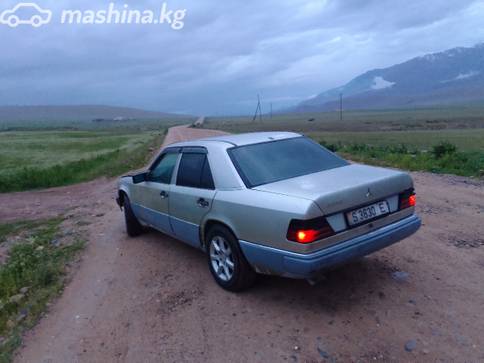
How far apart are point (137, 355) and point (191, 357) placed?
1.57 feet

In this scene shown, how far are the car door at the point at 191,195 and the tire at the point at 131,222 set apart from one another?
1.66 metres

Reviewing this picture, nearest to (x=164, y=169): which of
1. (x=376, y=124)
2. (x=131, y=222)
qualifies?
(x=131, y=222)

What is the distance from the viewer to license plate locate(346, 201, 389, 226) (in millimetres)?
4008

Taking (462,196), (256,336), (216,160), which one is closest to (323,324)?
(256,336)

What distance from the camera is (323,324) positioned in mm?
3914

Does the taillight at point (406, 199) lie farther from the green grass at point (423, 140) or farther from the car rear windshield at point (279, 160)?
the green grass at point (423, 140)

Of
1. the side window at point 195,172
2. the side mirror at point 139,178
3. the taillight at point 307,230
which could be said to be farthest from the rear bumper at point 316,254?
the side mirror at point 139,178

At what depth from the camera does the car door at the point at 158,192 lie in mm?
5723

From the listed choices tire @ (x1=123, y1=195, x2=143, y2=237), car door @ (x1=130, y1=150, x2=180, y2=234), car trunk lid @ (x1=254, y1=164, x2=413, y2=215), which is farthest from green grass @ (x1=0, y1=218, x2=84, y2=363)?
car trunk lid @ (x1=254, y1=164, x2=413, y2=215)

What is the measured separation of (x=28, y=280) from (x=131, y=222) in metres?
1.73

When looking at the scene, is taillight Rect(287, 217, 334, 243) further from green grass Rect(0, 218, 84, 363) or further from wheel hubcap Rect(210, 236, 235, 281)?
green grass Rect(0, 218, 84, 363)

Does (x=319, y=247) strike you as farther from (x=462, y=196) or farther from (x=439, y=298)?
(x=462, y=196)

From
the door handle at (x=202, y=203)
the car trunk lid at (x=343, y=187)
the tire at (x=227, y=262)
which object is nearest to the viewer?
the car trunk lid at (x=343, y=187)

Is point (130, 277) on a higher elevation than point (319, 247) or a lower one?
lower
